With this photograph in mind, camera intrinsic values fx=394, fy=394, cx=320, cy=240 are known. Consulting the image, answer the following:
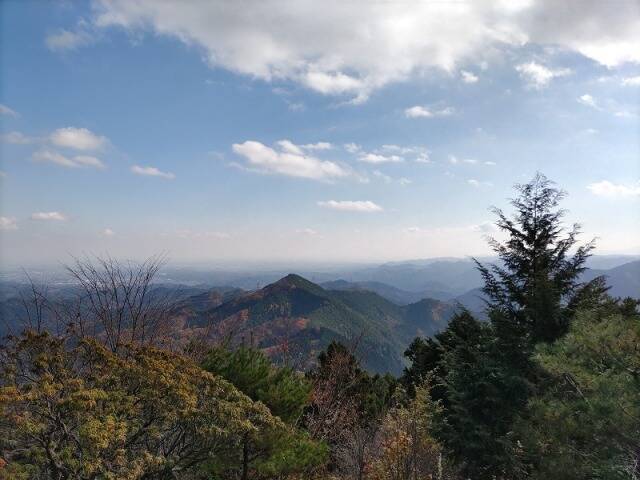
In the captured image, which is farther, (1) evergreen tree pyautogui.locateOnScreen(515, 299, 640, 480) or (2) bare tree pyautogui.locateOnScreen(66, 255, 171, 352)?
(2) bare tree pyautogui.locateOnScreen(66, 255, 171, 352)

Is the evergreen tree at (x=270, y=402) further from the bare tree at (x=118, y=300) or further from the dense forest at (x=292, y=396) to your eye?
the bare tree at (x=118, y=300)

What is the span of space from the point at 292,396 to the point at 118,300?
251 inches

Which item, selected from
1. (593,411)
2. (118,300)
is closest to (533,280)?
(593,411)

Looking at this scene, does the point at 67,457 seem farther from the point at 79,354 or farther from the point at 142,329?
the point at 142,329

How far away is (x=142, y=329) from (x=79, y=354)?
18.0 feet

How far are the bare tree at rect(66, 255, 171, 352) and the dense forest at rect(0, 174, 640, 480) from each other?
2.5 inches

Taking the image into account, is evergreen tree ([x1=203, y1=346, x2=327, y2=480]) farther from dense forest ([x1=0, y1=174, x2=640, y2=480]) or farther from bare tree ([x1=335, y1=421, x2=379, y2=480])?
bare tree ([x1=335, y1=421, x2=379, y2=480])

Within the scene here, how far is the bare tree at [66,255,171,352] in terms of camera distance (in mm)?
11680

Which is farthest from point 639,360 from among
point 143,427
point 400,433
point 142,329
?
point 142,329

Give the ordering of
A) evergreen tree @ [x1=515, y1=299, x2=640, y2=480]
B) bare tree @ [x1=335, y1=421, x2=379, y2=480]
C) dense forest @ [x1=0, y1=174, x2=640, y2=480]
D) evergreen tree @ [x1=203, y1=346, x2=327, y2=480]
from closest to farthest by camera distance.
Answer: dense forest @ [x1=0, y1=174, x2=640, y2=480]
evergreen tree @ [x1=515, y1=299, x2=640, y2=480]
evergreen tree @ [x1=203, y1=346, x2=327, y2=480]
bare tree @ [x1=335, y1=421, x2=379, y2=480]

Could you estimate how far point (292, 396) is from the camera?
9609 millimetres

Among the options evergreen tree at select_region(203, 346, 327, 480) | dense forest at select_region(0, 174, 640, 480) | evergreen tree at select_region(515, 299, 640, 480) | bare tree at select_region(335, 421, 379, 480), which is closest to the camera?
dense forest at select_region(0, 174, 640, 480)

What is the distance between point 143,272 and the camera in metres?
12.8

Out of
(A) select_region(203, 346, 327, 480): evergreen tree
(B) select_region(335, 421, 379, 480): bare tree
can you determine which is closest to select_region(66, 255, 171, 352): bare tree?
(A) select_region(203, 346, 327, 480): evergreen tree
